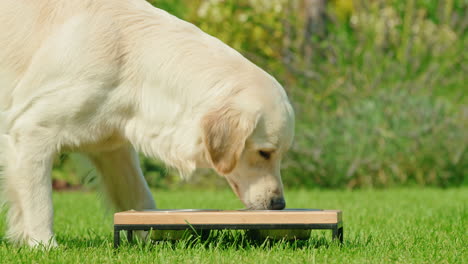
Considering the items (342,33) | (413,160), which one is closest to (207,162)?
(413,160)

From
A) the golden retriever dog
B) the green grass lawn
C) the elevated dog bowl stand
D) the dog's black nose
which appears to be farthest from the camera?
the dog's black nose

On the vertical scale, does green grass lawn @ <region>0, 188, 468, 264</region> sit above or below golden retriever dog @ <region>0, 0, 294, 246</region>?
below

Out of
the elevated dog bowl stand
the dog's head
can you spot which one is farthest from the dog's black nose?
the elevated dog bowl stand

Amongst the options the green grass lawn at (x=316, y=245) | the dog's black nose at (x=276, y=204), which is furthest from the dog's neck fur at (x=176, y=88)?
the green grass lawn at (x=316, y=245)

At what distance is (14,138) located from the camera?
144 inches

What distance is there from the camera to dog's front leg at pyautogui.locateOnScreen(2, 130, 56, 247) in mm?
3586

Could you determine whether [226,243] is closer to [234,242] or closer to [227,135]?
[234,242]

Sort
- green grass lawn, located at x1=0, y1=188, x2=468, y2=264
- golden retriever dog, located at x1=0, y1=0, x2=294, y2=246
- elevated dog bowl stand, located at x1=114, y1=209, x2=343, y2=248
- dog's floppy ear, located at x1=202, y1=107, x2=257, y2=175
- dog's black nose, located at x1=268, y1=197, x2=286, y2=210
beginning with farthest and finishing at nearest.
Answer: dog's black nose, located at x1=268, y1=197, x2=286, y2=210
golden retriever dog, located at x1=0, y1=0, x2=294, y2=246
dog's floppy ear, located at x1=202, y1=107, x2=257, y2=175
elevated dog bowl stand, located at x1=114, y1=209, x2=343, y2=248
green grass lawn, located at x1=0, y1=188, x2=468, y2=264

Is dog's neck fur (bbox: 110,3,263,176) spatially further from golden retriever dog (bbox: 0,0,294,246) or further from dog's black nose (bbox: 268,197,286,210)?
dog's black nose (bbox: 268,197,286,210)

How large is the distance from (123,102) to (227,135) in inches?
23.7

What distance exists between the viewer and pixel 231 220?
3.33 m

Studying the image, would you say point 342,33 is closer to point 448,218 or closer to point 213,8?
point 213,8

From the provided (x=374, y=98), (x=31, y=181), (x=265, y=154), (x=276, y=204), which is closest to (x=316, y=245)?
(x=276, y=204)

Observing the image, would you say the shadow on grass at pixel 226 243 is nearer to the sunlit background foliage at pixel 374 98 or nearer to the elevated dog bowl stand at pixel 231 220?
the elevated dog bowl stand at pixel 231 220
